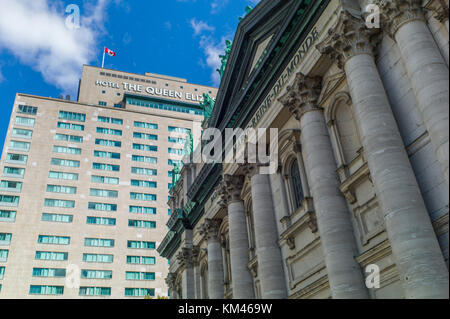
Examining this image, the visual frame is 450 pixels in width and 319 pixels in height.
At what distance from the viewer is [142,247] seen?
8350cm

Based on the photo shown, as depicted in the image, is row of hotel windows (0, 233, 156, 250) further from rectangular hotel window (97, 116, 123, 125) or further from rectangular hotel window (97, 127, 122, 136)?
rectangular hotel window (97, 116, 123, 125)

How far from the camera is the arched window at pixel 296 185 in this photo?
75.6 feet

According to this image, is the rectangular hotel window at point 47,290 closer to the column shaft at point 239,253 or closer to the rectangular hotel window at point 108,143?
the rectangular hotel window at point 108,143

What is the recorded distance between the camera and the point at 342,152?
773 inches

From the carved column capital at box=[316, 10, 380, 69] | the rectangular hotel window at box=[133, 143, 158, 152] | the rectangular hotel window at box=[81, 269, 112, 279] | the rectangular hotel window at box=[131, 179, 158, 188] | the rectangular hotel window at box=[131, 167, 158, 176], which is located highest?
the rectangular hotel window at box=[133, 143, 158, 152]

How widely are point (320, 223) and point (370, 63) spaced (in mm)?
6569

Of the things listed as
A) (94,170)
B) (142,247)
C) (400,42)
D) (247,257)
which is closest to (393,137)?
(400,42)

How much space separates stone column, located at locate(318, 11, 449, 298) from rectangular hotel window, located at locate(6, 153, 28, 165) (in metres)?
78.5

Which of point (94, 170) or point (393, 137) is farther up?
point (94, 170)

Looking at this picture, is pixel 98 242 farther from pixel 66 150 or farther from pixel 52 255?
pixel 66 150

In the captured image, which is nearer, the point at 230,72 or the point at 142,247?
the point at 230,72

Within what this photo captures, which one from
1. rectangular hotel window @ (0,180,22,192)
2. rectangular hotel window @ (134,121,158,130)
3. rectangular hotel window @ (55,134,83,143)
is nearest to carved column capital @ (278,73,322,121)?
rectangular hotel window @ (0,180,22,192)

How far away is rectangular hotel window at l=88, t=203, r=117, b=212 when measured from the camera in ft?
278
